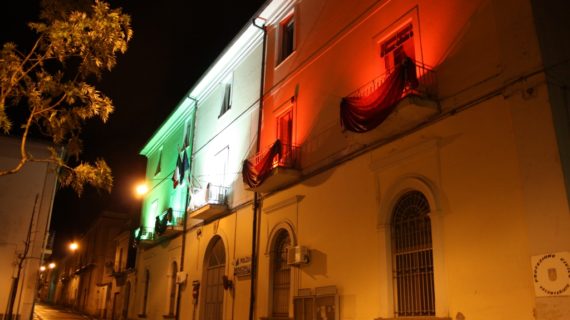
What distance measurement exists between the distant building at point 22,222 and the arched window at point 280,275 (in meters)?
13.4

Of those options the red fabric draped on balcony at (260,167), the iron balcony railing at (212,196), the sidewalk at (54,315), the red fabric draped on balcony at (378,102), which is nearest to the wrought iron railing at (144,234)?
the iron balcony railing at (212,196)

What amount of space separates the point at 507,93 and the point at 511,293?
3.28 meters

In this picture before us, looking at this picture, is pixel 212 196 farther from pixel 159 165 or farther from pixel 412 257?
pixel 412 257

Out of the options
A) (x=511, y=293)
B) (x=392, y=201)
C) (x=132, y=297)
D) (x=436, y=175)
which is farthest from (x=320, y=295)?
(x=132, y=297)

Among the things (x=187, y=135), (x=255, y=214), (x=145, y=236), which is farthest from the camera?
(x=145, y=236)

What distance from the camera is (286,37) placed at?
17.4 m

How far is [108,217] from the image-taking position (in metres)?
46.5

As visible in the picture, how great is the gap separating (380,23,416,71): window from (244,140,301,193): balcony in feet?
13.1

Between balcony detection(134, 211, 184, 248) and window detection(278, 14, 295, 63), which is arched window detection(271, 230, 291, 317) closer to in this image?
window detection(278, 14, 295, 63)

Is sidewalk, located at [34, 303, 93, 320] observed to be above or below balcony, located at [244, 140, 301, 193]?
below

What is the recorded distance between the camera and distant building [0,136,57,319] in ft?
74.5

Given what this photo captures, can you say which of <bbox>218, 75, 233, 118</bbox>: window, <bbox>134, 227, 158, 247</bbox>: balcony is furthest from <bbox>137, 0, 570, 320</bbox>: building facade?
<bbox>134, 227, 158, 247</bbox>: balcony

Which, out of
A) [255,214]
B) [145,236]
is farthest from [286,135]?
[145,236]

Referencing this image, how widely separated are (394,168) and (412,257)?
191cm
